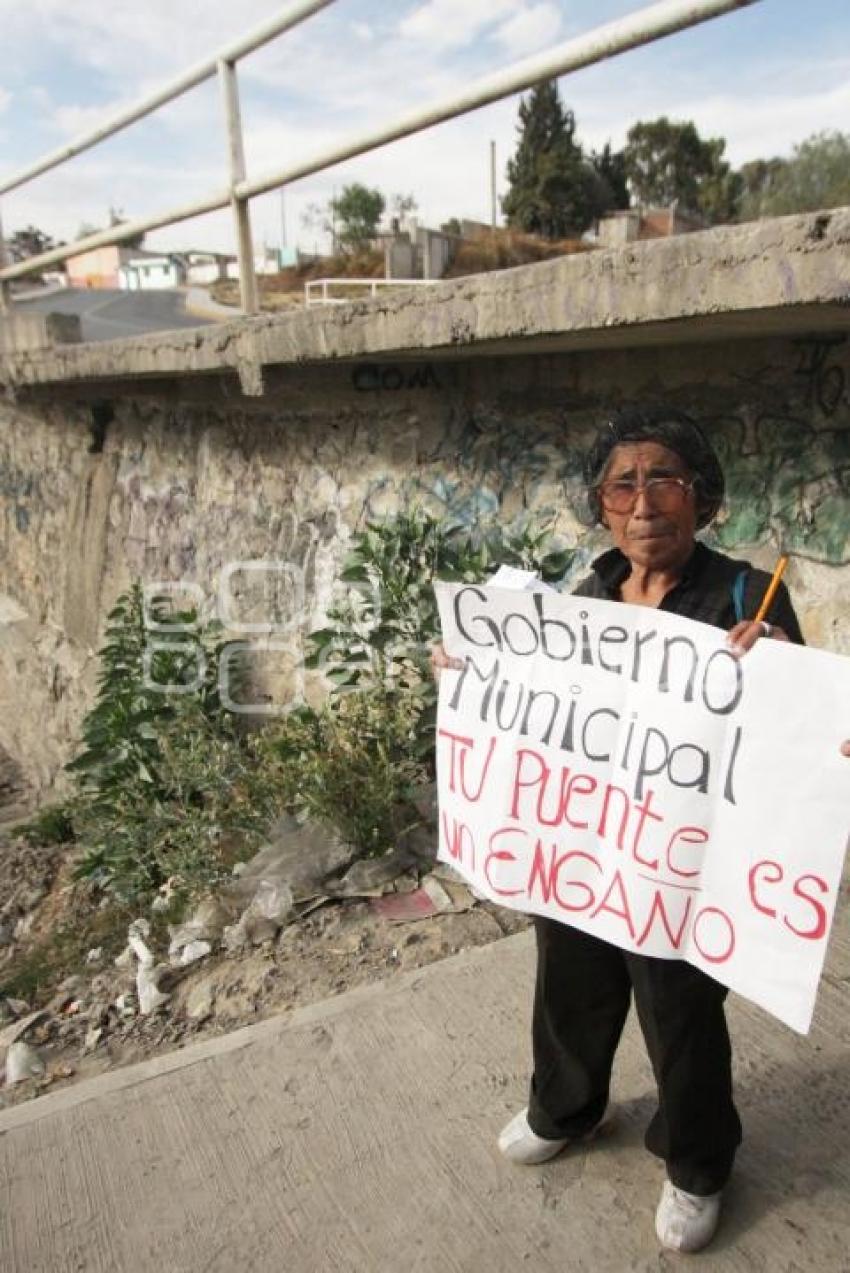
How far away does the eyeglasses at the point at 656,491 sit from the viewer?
5.05 ft

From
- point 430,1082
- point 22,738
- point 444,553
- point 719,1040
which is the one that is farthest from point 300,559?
point 22,738

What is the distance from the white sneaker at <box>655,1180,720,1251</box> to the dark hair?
1281 mm

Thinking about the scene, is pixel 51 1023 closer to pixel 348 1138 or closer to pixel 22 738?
pixel 348 1138

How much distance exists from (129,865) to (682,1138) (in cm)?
301

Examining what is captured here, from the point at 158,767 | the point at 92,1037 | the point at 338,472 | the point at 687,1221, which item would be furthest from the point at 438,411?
the point at 687,1221

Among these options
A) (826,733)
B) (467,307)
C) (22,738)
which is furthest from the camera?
(22,738)

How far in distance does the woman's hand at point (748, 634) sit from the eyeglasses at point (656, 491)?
0.24 metres

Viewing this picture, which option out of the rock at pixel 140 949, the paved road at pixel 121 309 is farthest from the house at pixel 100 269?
the rock at pixel 140 949

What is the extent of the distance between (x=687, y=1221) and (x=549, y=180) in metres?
43.9

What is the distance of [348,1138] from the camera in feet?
6.66

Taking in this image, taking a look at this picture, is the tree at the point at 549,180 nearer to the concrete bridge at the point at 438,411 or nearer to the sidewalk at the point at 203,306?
the sidewalk at the point at 203,306

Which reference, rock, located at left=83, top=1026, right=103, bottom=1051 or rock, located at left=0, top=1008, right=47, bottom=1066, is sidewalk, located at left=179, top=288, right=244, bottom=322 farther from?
rock, located at left=83, top=1026, right=103, bottom=1051

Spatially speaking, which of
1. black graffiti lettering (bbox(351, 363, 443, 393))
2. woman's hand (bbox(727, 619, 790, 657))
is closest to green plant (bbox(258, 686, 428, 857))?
black graffiti lettering (bbox(351, 363, 443, 393))

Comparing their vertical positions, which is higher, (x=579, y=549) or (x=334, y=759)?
(x=579, y=549)
